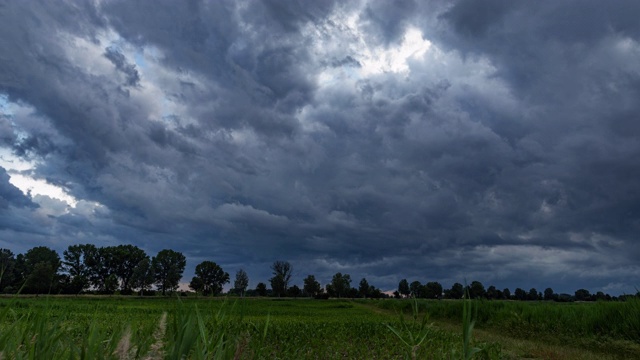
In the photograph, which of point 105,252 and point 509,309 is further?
point 105,252

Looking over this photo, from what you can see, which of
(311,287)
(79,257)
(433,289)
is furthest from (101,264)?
(433,289)

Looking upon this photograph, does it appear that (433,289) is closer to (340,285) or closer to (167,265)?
(340,285)

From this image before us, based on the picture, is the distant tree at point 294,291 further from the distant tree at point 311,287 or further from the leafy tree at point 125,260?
the leafy tree at point 125,260

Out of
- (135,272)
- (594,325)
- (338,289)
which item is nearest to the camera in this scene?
(594,325)

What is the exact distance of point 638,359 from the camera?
13.6m

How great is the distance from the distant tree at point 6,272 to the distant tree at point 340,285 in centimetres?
9439

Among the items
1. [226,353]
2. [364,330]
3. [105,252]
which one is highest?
[105,252]

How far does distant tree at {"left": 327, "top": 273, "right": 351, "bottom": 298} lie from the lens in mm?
152875

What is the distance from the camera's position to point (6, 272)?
102 m

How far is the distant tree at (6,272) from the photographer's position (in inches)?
97.3

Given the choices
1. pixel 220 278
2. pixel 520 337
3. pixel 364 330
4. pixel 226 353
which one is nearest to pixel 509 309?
pixel 520 337

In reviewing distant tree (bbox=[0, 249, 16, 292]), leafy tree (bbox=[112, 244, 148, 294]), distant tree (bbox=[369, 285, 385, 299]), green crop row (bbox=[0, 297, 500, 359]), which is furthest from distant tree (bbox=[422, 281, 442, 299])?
green crop row (bbox=[0, 297, 500, 359])

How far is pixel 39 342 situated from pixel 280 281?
143879 mm

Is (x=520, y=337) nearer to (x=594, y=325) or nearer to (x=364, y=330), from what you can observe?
(x=594, y=325)
